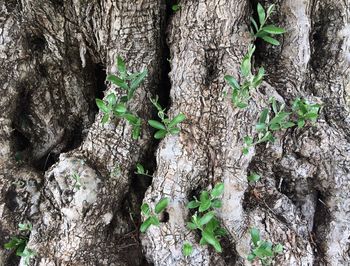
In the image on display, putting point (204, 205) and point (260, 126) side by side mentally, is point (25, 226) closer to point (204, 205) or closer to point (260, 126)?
point (204, 205)

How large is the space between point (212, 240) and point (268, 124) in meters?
0.58

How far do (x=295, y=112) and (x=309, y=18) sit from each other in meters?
0.58

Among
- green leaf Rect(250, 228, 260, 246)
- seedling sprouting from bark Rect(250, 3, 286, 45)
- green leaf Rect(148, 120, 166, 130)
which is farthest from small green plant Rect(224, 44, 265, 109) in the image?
green leaf Rect(250, 228, 260, 246)

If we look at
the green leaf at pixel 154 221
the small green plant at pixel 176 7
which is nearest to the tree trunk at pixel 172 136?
the small green plant at pixel 176 7

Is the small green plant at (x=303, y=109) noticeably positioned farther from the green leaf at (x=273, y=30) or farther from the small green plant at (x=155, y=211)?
the small green plant at (x=155, y=211)

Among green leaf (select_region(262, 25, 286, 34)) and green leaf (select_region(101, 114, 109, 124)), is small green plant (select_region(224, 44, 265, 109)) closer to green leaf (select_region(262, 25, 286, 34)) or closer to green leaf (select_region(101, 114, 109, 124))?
green leaf (select_region(262, 25, 286, 34))

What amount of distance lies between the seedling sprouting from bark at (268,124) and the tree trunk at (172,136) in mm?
60

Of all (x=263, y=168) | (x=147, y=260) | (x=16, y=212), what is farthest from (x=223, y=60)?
(x=16, y=212)

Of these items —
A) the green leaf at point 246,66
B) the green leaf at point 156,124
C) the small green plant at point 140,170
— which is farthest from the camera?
the small green plant at point 140,170

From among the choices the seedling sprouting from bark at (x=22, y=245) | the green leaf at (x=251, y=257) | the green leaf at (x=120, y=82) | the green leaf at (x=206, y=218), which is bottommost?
the seedling sprouting from bark at (x=22, y=245)

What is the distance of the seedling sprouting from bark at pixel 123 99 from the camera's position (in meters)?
1.86

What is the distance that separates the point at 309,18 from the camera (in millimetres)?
2230

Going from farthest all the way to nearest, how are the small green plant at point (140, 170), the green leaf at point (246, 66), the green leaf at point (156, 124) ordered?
the small green plant at point (140, 170), the green leaf at point (156, 124), the green leaf at point (246, 66)

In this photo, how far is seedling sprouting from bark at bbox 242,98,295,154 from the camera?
1.86 metres
